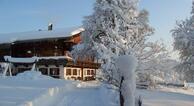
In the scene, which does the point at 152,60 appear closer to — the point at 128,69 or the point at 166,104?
the point at 166,104

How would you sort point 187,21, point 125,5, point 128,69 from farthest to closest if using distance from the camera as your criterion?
point 125,5, point 187,21, point 128,69

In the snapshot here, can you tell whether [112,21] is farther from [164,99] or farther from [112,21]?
[164,99]

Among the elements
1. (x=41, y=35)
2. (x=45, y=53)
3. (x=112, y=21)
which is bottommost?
(x=45, y=53)

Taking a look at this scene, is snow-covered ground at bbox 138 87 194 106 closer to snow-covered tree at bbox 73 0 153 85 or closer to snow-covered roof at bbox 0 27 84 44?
snow-covered tree at bbox 73 0 153 85

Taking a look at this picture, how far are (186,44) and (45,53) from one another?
21.2 m

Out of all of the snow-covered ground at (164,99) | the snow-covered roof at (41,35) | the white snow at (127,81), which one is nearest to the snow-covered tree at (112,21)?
the snow-covered roof at (41,35)

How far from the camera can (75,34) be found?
45.7m

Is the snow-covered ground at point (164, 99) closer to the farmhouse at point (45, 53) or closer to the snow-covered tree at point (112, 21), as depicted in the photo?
the snow-covered tree at point (112, 21)

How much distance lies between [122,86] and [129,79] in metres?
0.36

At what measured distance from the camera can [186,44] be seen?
30375mm

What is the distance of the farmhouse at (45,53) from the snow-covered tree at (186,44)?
1273 cm

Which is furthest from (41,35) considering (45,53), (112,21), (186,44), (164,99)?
(164,99)

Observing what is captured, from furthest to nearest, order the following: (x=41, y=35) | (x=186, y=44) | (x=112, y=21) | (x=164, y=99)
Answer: (x=41, y=35) < (x=112, y=21) < (x=186, y=44) < (x=164, y=99)

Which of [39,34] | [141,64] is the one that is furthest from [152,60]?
[39,34]
